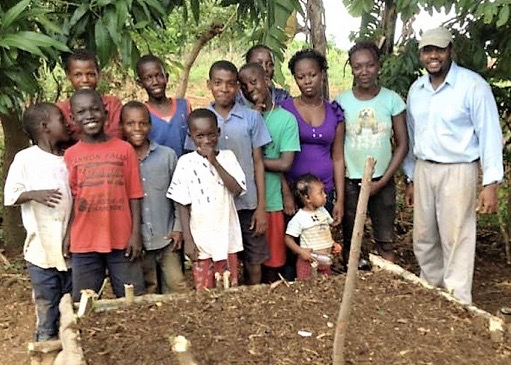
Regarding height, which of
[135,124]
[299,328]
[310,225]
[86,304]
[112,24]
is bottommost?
[299,328]

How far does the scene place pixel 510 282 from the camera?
16.4 feet

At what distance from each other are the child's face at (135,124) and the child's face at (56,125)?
0.27m

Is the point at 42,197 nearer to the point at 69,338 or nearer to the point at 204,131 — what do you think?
the point at 204,131

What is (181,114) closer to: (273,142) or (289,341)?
(273,142)

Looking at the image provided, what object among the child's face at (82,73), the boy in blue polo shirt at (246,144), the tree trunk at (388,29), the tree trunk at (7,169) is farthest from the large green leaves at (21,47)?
the tree trunk at (388,29)

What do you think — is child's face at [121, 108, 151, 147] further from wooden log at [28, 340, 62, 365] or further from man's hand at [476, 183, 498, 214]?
man's hand at [476, 183, 498, 214]

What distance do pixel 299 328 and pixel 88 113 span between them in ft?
4.26

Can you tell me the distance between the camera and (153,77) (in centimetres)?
345

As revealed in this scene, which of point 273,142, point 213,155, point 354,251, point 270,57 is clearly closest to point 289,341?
point 354,251

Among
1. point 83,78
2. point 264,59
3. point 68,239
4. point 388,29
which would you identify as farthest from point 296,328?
point 388,29

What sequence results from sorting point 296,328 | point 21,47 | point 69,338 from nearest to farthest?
point 69,338
point 296,328
point 21,47

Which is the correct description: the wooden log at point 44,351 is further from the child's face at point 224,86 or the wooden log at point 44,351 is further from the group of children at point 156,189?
the child's face at point 224,86

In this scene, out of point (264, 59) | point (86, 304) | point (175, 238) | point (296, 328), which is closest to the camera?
point (296, 328)

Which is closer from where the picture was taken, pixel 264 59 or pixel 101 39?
pixel 101 39
